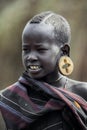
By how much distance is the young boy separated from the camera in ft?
8.55

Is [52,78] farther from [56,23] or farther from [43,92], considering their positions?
[56,23]

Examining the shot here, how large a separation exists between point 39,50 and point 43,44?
0.03 meters

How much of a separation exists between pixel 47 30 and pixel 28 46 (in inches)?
4.9

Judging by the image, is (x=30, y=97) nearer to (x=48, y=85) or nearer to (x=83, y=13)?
(x=48, y=85)

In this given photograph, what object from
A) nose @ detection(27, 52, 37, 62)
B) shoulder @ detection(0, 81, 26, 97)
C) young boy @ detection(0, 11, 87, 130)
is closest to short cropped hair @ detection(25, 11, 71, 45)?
young boy @ detection(0, 11, 87, 130)

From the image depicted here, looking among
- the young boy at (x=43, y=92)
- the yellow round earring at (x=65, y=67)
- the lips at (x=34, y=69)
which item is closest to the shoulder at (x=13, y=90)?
the young boy at (x=43, y=92)

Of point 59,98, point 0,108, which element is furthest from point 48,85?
point 0,108

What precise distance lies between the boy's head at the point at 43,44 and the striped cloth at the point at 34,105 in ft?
0.24

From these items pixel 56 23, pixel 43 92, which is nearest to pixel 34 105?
pixel 43 92

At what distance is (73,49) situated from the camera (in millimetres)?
5695

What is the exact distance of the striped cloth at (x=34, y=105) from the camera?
2.60 meters

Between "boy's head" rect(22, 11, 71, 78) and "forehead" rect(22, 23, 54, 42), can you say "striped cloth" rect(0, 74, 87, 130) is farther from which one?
"forehead" rect(22, 23, 54, 42)

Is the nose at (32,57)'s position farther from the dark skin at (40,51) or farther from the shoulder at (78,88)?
the shoulder at (78,88)

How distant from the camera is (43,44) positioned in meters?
2.62
